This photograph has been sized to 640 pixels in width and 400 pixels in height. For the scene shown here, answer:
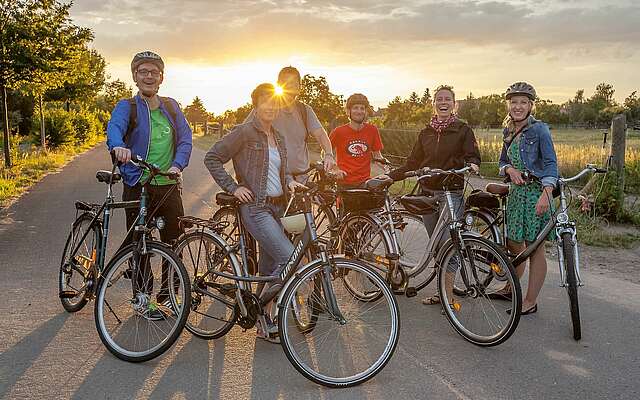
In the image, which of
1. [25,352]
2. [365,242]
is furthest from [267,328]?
[25,352]

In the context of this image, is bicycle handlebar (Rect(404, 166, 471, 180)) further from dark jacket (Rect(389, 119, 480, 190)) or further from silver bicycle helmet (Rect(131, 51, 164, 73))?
silver bicycle helmet (Rect(131, 51, 164, 73))

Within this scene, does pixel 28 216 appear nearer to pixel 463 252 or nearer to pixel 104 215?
pixel 104 215

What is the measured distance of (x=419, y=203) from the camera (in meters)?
5.27

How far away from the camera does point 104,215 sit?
4.89 m

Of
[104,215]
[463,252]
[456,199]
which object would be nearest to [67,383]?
[104,215]

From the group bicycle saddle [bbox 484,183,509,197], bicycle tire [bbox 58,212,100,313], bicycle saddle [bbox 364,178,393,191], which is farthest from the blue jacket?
bicycle saddle [bbox 484,183,509,197]

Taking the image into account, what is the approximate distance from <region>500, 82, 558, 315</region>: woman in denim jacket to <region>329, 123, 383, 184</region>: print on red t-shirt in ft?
5.24

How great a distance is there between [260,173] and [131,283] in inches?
50.0

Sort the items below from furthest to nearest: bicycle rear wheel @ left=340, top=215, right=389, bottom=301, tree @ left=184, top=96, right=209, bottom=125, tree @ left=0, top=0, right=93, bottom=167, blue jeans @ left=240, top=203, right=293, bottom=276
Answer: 1. tree @ left=184, top=96, right=209, bottom=125
2. tree @ left=0, top=0, right=93, bottom=167
3. bicycle rear wheel @ left=340, top=215, right=389, bottom=301
4. blue jeans @ left=240, top=203, right=293, bottom=276

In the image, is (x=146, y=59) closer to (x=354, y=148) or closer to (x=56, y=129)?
(x=354, y=148)

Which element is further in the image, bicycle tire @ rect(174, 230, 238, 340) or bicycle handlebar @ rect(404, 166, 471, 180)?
bicycle handlebar @ rect(404, 166, 471, 180)

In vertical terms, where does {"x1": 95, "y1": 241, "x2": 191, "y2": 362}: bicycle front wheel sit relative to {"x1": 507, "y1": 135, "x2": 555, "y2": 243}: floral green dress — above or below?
below

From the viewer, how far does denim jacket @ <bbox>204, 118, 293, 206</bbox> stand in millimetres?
4379

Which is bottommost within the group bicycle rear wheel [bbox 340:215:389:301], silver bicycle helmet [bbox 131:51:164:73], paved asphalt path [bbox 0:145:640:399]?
paved asphalt path [bbox 0:145:640:399]
